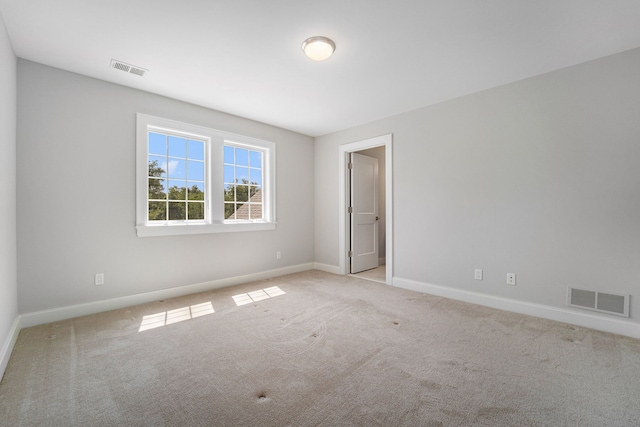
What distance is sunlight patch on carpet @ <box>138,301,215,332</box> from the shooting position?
272cm

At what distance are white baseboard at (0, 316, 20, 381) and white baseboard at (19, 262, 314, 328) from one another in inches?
5.9

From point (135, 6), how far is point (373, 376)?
3090 mm

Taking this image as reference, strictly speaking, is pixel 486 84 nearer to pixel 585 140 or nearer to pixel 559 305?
pixel 585 140

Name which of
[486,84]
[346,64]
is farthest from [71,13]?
[486,84]

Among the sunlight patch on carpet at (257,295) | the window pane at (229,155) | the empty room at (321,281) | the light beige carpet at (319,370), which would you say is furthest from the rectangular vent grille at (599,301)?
the window pane at (229,155)

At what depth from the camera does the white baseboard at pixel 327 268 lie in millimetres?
4953

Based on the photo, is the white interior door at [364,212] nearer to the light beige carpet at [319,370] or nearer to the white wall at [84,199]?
the light beige carpet at [319,370]

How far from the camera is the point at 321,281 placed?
14.4 feet

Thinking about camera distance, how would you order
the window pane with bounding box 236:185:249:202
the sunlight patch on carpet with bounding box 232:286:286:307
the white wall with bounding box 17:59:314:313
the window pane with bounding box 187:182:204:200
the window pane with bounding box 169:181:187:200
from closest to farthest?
the white wall with bounding box 17:59:314:313 < the sunlight patch on carpet with bounding box 232:286:286:307 < the window pane with bounding box 169:181:187:200 < the window pane with bounding box 187:182:204:200 < the window pane with bounding box 236:185:249:202

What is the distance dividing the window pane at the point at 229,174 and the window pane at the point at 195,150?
1.30 feet

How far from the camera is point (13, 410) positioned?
60.6 inches

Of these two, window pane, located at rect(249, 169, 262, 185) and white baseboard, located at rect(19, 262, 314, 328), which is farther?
window pane, located at rect(249, 169, 262, 185)

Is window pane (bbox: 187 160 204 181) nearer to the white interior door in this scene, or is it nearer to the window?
the window

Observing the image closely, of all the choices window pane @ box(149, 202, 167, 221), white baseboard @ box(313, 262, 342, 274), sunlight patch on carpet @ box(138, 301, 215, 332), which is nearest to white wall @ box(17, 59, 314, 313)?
window pane @ box(149, 202, 167, 221)
